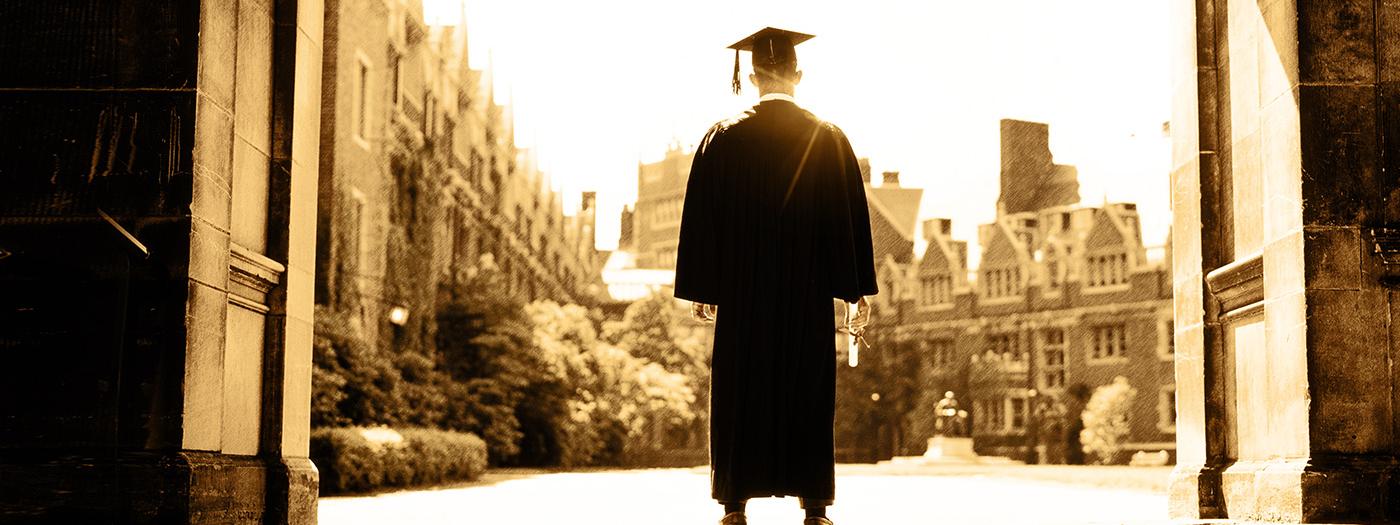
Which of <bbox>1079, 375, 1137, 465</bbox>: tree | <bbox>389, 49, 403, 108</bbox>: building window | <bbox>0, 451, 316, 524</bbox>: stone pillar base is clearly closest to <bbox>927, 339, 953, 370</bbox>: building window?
<bbox>1079, 375, 1137, 465</bbox>: tree

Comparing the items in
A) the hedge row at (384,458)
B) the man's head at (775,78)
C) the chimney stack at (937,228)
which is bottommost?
the hedge row at (384,458)

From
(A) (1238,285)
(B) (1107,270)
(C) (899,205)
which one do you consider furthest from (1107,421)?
(A) (1238,285)

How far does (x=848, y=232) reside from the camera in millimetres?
6176

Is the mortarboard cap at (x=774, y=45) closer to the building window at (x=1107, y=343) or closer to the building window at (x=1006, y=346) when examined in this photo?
the building window at (x=1107, y=343)

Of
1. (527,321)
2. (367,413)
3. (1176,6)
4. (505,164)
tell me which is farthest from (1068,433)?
(1176,6)

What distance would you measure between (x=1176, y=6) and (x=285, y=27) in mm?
4556

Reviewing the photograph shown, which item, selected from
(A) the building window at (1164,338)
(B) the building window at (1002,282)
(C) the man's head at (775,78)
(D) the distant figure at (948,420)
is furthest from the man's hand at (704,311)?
(B) the building window at (1002,282)

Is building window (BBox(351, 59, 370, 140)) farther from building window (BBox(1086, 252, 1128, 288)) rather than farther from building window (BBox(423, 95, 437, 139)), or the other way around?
building window (BBox(1086, 252, 1128, 288))

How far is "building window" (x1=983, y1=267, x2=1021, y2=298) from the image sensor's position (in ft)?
203

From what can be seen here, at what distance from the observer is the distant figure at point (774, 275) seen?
6016mm

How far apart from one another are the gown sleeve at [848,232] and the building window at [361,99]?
20.9 metres

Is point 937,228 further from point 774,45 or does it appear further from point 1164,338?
point 774,45

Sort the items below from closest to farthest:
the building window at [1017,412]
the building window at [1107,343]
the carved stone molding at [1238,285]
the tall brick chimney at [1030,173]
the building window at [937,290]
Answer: the carved stone molding at [1238,285]
the building window at [1107,343]
the building window at [1017,412]
the tall brick chimney at [1030,173]
the building window at [937,290]

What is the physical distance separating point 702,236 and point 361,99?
22120mm
